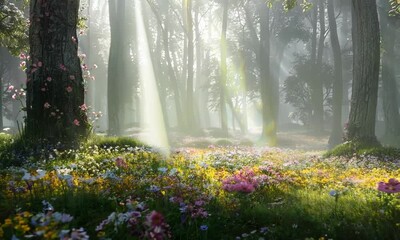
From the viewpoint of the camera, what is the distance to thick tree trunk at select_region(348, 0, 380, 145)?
13906mm

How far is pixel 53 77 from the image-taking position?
10.2 metres

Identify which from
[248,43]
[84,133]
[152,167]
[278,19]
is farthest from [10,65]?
[152,167]

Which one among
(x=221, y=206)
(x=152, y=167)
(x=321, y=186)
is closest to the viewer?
(x=221, y=206)

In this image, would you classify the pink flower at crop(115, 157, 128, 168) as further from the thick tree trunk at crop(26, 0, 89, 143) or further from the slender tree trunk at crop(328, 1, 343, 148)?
the slender tree trunk at crop(328, 1, 343, 148)

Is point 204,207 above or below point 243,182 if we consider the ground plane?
below

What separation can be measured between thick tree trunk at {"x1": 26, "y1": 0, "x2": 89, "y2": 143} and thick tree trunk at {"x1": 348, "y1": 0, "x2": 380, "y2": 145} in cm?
972

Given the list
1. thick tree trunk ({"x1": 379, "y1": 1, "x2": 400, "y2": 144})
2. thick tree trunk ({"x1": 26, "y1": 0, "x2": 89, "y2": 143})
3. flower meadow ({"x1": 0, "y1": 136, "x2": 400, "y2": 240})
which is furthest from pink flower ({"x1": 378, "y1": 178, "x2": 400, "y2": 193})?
thick tree trunk ({"x1": 379, "y1": 1, "x2": 400, "y2": 144})

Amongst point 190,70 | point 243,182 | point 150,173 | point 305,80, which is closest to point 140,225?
point 243,182

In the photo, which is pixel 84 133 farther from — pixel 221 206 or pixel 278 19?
pixel 278 19

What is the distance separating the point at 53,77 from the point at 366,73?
34.9 feet

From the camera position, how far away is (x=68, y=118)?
1027 centimetres

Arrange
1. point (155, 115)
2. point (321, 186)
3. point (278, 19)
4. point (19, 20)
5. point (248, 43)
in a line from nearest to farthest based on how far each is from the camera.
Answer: point (321, 186)
point (19, 20)
point (278, 19)
point (248, 43)
point (155, 115)

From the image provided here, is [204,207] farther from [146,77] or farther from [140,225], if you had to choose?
[146,77]

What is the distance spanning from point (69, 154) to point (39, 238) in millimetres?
6456
